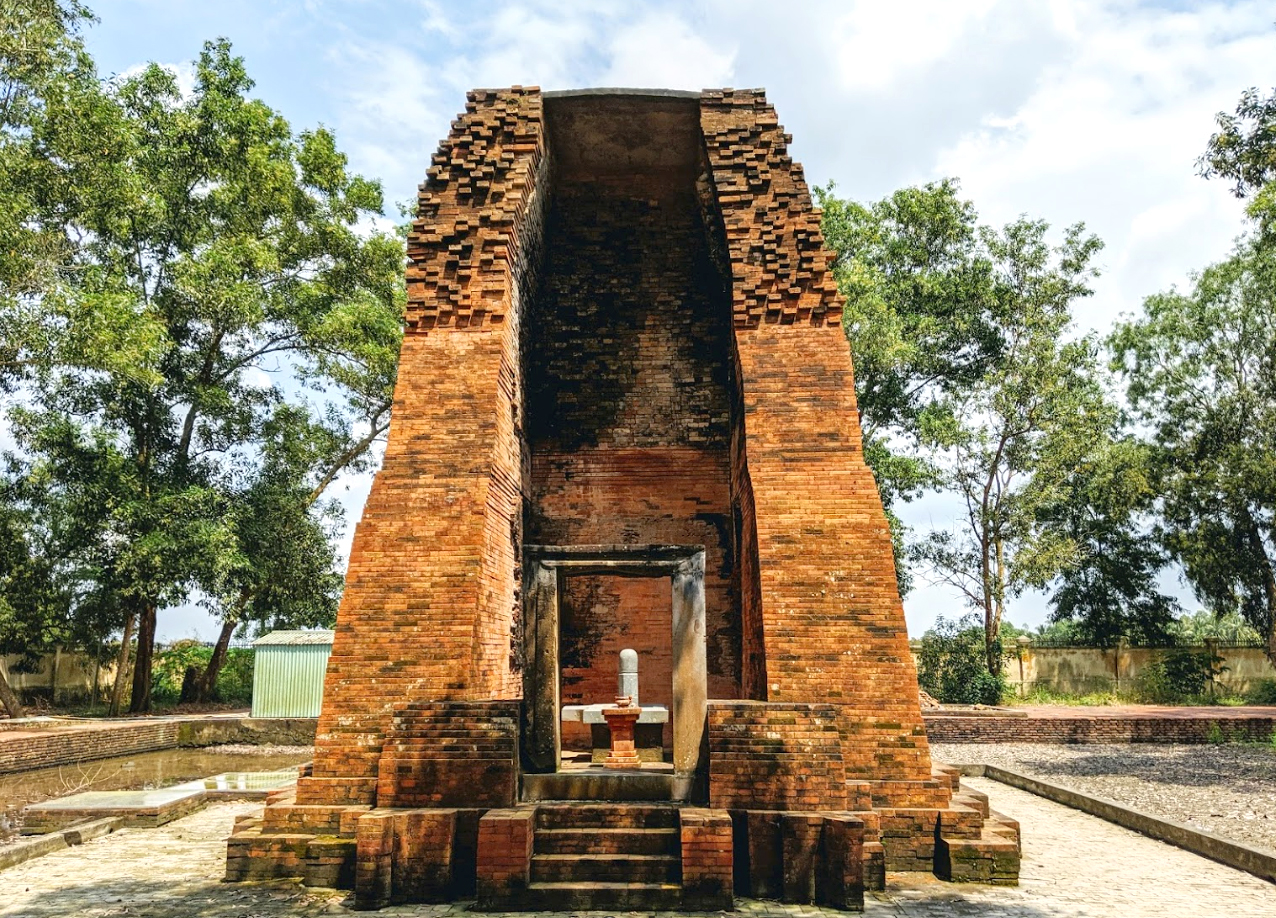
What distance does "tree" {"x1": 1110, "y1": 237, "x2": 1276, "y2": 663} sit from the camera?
21.4m

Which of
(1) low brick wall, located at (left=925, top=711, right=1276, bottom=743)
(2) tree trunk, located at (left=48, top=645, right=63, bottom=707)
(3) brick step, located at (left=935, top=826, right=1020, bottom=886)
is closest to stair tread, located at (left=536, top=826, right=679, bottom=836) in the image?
(3) brick step, located at (left=935, top=826, right=1020, bottom=886)

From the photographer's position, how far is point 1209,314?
22609mm

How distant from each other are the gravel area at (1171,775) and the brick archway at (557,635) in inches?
178

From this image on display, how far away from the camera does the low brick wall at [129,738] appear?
41.2ft

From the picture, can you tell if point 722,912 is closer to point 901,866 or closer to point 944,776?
point 901,866

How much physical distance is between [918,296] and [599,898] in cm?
1959

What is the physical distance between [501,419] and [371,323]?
498 inches

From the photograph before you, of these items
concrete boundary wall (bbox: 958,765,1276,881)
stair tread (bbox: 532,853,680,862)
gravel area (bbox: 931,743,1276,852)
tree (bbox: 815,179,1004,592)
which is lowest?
gravel area (bbox: 931,743,1276,852)

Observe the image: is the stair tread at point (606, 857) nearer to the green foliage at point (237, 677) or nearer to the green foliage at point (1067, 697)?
the green foliage at point (1067, 697)

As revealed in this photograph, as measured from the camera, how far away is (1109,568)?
24.8m

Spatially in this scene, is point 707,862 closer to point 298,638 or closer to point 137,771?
point 137,771

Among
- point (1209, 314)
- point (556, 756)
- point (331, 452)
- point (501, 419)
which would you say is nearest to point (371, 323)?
point (331, 452)

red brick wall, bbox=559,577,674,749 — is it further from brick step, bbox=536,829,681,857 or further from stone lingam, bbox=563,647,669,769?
brick step, bbox=536,829,681,857

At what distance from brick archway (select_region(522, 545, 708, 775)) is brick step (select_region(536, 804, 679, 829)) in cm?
57
